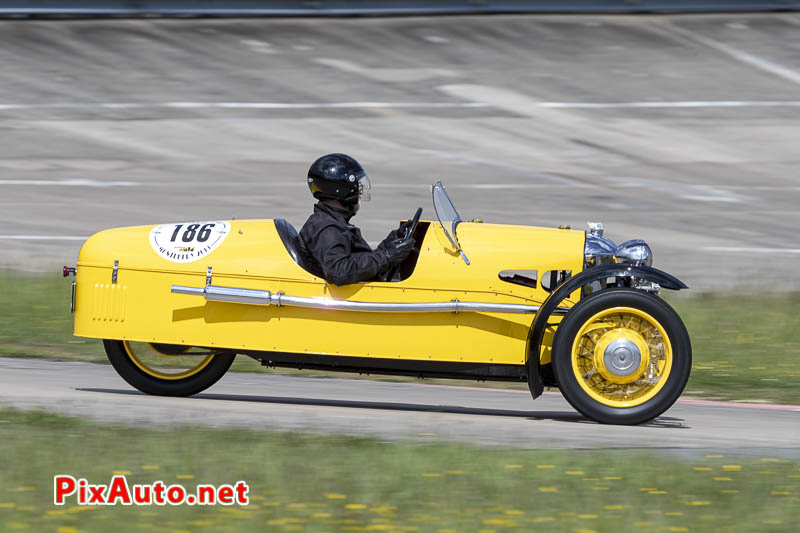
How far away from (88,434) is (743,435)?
387 cm

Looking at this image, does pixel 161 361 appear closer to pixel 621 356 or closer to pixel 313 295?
pixel 313 295

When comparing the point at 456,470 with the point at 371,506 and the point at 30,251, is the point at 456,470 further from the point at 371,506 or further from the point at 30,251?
the point at 30,251

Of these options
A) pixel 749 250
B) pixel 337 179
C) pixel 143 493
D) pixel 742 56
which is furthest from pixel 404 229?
pixel 742 56

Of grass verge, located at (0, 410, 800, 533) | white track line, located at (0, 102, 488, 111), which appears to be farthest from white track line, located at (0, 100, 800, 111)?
grass verge, located at (0, 410, 800, 533)

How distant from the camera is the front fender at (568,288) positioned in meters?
7.30

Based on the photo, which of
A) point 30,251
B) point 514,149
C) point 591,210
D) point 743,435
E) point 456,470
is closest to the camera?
point 456,470

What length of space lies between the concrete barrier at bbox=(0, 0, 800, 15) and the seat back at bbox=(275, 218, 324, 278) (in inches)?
684

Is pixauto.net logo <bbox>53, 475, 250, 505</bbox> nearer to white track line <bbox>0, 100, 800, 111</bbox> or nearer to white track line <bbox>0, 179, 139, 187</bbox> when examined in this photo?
white track line <bbox>0, 179, 139, 187</bbox>

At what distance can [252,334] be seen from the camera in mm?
7719

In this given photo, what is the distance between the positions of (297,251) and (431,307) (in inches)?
38.4

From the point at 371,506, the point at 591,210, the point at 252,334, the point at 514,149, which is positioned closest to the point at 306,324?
the point at 252,334

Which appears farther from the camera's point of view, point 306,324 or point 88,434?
point 306,324

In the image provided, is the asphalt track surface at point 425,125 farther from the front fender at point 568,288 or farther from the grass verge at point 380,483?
the grass verge at point 380,483

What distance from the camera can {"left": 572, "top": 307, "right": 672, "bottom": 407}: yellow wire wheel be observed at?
23.8ft
